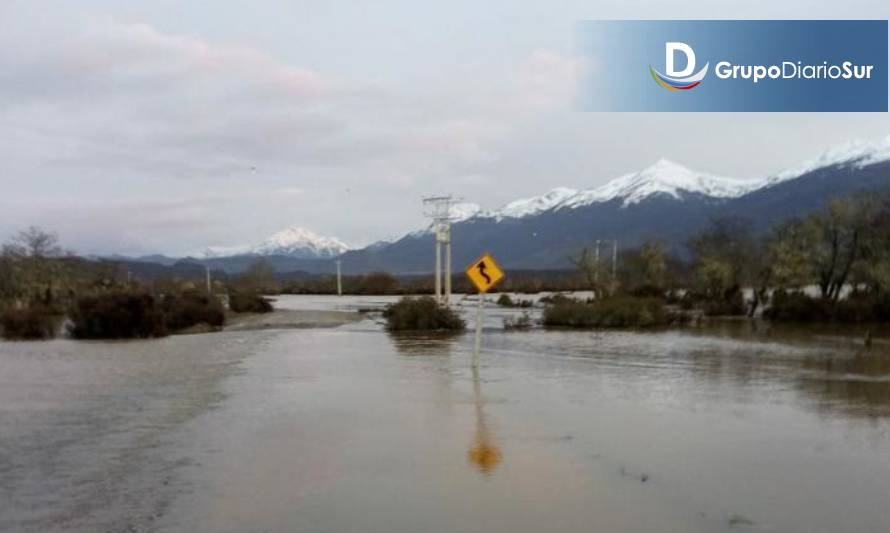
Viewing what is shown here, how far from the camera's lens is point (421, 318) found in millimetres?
31453

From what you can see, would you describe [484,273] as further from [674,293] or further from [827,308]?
[674,293]

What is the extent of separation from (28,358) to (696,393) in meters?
16.8

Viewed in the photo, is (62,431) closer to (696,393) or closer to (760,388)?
(696,393)

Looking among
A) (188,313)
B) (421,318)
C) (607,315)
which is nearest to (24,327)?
(188,313)

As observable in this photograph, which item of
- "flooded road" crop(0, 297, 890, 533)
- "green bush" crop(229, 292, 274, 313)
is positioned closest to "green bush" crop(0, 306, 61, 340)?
"flooded road" crop(0, 297, 890, 533)

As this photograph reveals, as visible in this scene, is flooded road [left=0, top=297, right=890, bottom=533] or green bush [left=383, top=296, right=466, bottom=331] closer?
flooded road [left=0, top=297, right=890, bottom=533]

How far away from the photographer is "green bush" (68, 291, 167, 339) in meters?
28.4

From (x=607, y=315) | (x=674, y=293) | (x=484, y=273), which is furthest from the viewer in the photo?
(x=674, y=293)

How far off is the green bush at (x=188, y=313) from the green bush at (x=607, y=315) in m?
14.6

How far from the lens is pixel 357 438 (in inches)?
399

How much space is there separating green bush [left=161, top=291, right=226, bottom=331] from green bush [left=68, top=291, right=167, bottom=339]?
11.5ft

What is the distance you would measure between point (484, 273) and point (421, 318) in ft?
49.8

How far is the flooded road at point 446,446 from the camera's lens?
22.9ft

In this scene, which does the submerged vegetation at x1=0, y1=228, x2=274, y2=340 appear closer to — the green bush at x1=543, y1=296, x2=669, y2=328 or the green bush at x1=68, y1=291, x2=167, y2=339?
the green bush at x1=68, y1=291, x2=167, y2=339
